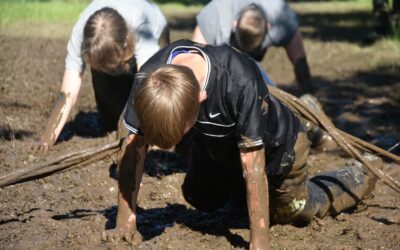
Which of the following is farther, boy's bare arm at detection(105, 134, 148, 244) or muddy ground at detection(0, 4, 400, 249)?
muddy ground at detection(0, 4, 400, 249)

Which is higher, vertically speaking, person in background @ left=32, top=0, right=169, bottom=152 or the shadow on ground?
person in background @ left=32, top=0, right=169, bottom=152

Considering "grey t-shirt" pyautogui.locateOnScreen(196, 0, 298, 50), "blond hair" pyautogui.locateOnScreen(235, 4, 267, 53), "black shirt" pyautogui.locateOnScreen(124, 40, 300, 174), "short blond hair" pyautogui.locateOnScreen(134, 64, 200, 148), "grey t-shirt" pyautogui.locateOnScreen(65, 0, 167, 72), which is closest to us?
"short blond hair" pyautogui.locateOnScreen(134, 64, 200, 148)

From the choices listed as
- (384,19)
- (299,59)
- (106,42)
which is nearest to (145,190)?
(106,42)

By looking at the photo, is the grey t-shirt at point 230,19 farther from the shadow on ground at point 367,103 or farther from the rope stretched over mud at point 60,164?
the rope stretched over mud at point 60,164

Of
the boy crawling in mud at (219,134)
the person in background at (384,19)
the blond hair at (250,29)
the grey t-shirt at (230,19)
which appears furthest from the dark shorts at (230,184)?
the person in background at (384,19)

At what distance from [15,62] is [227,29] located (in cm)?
415

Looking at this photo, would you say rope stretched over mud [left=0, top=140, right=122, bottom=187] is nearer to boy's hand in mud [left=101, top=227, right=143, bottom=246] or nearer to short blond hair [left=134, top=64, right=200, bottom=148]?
boy's hand in mud [left=101, top=227, right=143, bottom=246]

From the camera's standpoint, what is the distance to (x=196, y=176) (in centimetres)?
476

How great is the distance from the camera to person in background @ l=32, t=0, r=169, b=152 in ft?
16.9

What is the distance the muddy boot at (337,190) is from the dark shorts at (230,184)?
0.15 m

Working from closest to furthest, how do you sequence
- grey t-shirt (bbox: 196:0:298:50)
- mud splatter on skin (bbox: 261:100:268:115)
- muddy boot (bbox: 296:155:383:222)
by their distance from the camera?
mud splatter on skin (bbox: 261:100:268:115)
muddy boot (bbox: 296:155:383:222)
grey t-shirt (bbox: 196:0:298:50)

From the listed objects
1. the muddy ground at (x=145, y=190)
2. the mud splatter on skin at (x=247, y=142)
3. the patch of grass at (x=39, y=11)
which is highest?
the mud splatter on skin at (x=247, y=142)

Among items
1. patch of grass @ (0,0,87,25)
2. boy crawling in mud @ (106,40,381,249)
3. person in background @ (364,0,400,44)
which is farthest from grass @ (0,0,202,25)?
boy crawling in mud @ (106,40,381,249)

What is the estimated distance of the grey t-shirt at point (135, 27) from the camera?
580cm
